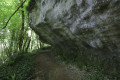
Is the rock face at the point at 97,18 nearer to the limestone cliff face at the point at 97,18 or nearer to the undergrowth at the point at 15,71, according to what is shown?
the limestone cliff face at the point at 97,18

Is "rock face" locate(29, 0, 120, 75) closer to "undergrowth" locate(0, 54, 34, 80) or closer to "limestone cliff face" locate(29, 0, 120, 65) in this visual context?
"limestone cliff face" locate(29, 0, 120, 65)

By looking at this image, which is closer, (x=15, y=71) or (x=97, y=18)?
(x=97, y=18)

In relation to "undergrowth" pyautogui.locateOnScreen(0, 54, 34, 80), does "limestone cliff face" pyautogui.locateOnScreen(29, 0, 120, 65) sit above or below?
above

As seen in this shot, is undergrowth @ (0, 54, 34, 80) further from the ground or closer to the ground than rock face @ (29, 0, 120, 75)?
closer to the ground

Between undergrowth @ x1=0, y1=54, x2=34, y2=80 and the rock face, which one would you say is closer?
the rock face

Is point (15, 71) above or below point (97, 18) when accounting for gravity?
below

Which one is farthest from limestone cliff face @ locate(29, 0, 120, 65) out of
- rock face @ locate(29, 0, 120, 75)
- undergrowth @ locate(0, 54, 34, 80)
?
undergrowth @ locate(0, 54, 34, 80)

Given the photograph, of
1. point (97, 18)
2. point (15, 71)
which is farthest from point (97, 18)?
point (15, 71)

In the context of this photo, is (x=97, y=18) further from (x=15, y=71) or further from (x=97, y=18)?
(x=15, y=71)

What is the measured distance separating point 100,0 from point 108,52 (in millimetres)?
3567

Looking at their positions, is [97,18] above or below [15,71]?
above

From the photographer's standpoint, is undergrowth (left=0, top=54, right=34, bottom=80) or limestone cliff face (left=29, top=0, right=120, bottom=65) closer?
limestone cliff face (left=29, top=0, right=120, bottom=65)

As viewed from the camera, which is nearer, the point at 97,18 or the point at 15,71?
the point at 97,18

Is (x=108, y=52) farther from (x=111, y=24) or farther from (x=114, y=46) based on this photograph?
(x=111, y=24)
